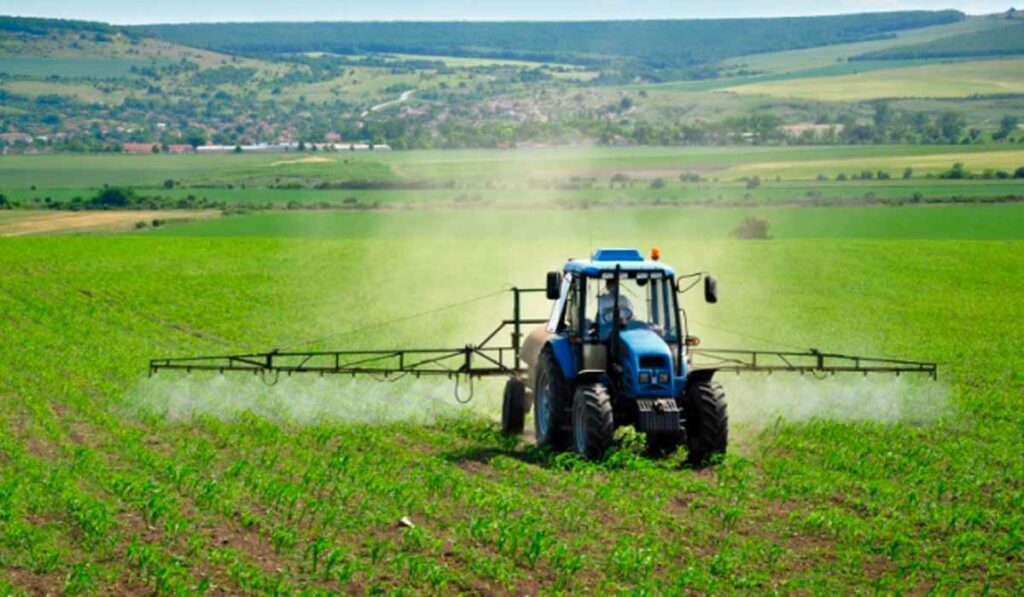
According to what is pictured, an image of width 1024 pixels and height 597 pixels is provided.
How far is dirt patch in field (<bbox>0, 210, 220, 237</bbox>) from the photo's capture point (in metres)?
75.8

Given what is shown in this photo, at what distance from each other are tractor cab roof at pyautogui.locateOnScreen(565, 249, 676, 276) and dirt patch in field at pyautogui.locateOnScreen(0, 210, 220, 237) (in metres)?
Result: 56.2

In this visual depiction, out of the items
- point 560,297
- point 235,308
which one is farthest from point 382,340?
point 560,297

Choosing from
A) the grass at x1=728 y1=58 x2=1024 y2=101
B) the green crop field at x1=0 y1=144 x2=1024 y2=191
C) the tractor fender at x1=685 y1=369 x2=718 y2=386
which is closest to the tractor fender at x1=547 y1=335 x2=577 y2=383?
the tractor fender at x1=685 y1=369 x2=718 y2=386

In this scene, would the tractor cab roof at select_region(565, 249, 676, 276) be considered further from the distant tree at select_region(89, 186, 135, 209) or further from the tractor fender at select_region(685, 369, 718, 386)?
the distant tree at select_region(89, 186, 135, 209)

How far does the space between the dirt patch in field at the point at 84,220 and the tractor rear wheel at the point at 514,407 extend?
54897 mm

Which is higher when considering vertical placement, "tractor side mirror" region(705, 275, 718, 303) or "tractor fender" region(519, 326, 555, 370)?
"tractor side mirror" region(705, 275, 718, 303)

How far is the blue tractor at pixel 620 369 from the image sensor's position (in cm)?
1883

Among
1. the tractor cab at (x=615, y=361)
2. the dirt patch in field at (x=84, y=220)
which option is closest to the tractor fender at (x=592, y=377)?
the tractor cab at (x=615, y=361)

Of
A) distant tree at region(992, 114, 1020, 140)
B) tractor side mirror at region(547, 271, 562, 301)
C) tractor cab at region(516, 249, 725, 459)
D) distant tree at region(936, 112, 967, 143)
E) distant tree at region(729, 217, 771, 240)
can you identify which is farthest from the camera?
distant tree at region(936, 112, 967, 143)

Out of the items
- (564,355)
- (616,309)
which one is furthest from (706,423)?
(564,355)

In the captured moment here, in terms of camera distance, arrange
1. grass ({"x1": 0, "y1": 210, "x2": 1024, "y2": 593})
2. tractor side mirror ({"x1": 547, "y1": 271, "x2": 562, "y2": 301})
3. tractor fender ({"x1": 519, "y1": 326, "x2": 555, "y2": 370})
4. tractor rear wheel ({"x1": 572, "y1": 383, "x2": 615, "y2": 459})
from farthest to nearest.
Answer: tractor fender ({"x1": 519, "y1": 326, "x2": 555, "y2": 370}), tractor side mirror ({"x1": 547, "y1": 271, "x2": 562, "y2": 301}), tractor rear wheel ({"x1": 572, "y1": 383, "x2": 615, "y2": 459}), grass ({"x1": 0, "y1": 210, "x2": 1024, "y2": 593})

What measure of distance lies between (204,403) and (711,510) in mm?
10346

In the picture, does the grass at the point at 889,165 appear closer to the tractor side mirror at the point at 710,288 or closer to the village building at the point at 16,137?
the tractor side mirror at the point at 710,288

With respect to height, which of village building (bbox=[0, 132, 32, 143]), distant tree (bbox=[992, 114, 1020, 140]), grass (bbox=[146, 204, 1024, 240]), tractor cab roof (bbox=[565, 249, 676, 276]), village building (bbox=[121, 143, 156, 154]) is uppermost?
tractor cab roof (bbox=[565, 249, 676, 276])
